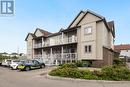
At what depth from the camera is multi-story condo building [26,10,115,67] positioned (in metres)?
32.8

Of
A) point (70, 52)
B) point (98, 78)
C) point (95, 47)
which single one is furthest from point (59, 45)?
point (98, 78)

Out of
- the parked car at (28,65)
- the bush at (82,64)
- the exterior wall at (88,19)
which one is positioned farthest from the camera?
the exterior wall at (88,19)

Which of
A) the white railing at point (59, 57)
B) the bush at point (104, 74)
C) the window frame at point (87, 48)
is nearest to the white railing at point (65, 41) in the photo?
the white railing at point (59, 57)

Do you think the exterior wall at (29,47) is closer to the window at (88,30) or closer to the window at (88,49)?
the window at (88,49)

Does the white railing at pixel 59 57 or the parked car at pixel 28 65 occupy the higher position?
the white railing at pixel 59 57

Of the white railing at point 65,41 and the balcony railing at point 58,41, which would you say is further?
the balcony railing at point 58,41

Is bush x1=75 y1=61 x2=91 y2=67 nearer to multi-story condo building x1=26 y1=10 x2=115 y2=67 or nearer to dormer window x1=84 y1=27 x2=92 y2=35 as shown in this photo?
multi-story condo building x1=26 y1=10 x2=115 y2=67

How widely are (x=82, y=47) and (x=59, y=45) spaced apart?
699cm

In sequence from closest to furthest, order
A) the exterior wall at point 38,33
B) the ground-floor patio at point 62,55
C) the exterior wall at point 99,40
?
the exterior wall at point 99,40
the ground-floor patio at point 62,55
the exterior wall at point 38,33

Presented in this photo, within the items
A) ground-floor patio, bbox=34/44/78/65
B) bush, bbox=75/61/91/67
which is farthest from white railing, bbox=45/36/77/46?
bush, bbox=75/61/91/67

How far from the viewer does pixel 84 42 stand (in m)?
34.8

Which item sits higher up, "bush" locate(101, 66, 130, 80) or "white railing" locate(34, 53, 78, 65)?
"white railing" locate(34, 53, 78, 65)

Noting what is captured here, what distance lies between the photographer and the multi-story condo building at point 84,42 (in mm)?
32844

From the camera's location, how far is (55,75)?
19047mm
